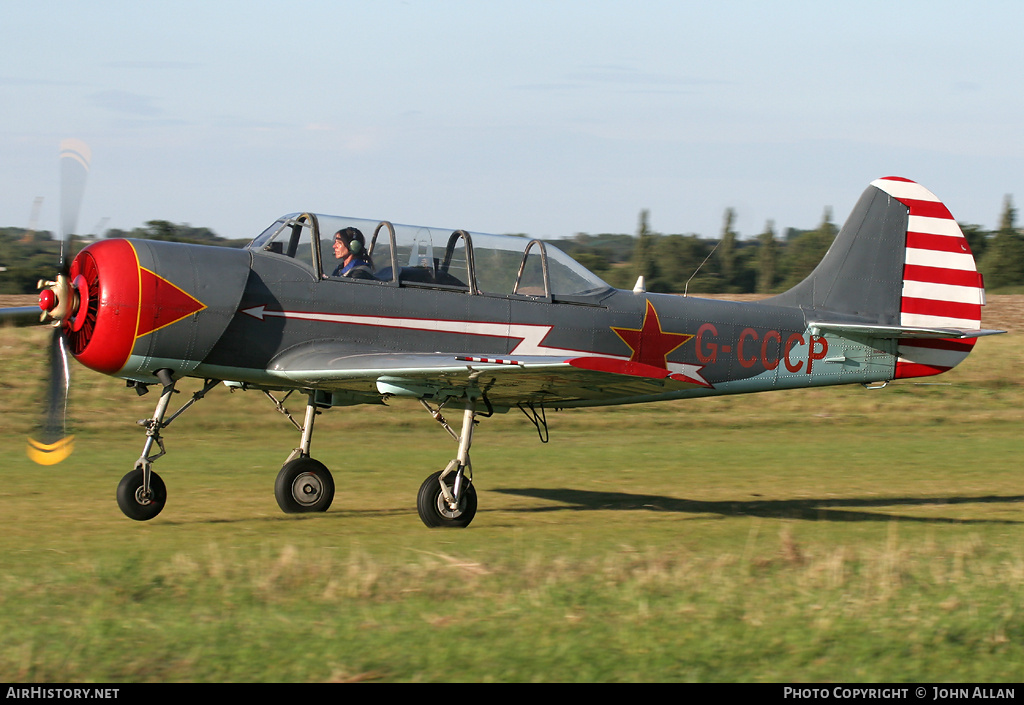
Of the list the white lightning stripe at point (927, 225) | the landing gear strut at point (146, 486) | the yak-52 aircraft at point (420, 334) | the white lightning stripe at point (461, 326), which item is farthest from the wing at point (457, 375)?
the white lightning stripe at point (927, 225)

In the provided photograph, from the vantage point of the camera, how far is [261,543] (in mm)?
7758

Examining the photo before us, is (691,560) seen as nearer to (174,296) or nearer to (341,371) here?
(341,371)

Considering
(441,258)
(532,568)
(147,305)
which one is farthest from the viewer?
(441,258)

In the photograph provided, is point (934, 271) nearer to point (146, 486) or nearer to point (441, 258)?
point (441, 258)

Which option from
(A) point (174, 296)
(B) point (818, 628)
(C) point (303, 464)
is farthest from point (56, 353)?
(B) point (818, 628)

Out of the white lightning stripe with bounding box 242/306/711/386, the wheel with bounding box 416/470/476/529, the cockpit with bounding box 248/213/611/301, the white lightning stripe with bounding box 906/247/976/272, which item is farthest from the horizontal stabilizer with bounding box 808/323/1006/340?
the wheel with bounding box 416/470/476/529

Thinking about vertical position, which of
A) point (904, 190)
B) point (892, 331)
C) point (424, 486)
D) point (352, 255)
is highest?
point (904, 190)

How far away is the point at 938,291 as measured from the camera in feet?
39.2

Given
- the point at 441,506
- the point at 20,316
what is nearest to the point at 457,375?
the point at 441,506

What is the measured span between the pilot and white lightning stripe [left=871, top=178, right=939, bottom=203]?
6278mm

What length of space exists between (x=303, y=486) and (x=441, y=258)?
97.2 inches

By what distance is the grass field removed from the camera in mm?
4891

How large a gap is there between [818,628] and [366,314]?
4.91 meters

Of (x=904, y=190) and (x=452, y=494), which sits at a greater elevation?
(x=904, y=190)
